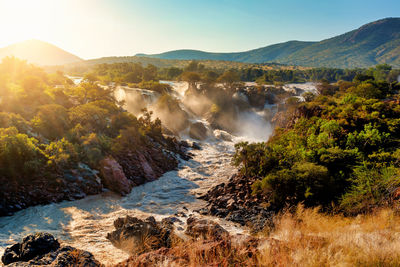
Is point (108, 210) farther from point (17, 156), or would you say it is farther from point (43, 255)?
point (43, 255)

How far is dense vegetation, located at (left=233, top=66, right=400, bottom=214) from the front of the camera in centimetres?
994

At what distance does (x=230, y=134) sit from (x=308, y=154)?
27.8 m

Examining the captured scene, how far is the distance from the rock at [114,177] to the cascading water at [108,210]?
0.68 m

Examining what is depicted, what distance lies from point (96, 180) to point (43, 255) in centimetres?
1006

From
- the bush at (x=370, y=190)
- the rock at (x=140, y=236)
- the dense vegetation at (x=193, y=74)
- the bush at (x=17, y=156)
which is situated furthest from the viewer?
the dense vegetation at (x=193, y=74)

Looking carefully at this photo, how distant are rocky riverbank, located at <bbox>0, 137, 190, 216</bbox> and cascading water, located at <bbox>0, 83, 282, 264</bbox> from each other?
0.62 meters

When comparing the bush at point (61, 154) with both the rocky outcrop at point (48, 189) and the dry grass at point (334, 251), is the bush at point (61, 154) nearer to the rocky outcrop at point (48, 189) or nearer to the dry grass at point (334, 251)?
the rocky outcrop at point (48, 189)

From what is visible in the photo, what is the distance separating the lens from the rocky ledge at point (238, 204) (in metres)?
12.0

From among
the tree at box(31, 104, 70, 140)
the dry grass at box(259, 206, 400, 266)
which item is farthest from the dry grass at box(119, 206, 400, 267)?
the tree at box(31, 104, 70, 140)

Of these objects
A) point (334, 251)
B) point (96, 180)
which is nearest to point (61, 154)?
point (96, 180)

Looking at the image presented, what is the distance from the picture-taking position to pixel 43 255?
659 centimetres

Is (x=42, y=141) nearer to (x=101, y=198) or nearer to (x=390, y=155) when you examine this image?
(x=101, y=198)

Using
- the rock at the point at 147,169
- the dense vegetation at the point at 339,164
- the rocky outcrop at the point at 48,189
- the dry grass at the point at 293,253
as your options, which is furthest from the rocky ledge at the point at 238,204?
the rocky outcrop at the point at 48,189

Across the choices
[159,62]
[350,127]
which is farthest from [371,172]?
[159,62]
